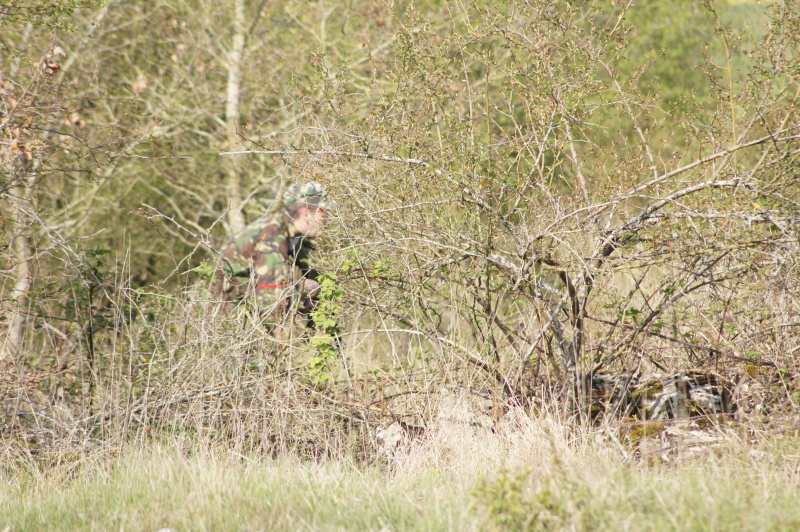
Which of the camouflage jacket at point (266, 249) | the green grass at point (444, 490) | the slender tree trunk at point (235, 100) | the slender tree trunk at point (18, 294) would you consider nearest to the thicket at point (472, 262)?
the slender tree trunk at point (18, 294)

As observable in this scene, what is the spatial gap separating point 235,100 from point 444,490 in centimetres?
868

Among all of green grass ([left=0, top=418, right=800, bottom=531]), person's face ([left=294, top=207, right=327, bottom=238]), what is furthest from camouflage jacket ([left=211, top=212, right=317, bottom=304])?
green grass ([left=0, top=418, right=800, bottom=531])

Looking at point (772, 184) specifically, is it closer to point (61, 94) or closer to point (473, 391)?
point (473, 391)

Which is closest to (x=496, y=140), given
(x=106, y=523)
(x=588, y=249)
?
(x=588, y=249)

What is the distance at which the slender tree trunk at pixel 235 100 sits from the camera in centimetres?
1098

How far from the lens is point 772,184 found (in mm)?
4305

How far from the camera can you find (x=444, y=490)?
3.50 meters

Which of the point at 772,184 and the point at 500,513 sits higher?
the point at 772,184

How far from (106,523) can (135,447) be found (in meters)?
1.20

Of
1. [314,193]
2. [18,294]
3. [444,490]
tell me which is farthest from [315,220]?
[18,294]

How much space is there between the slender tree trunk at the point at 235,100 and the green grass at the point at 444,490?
6.88 m

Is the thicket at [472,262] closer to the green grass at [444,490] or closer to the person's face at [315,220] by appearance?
the person's face at [315,220]

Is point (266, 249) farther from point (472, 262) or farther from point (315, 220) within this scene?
point (472, 262)

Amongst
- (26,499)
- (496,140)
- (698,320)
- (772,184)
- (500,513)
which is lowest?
(26,499)
